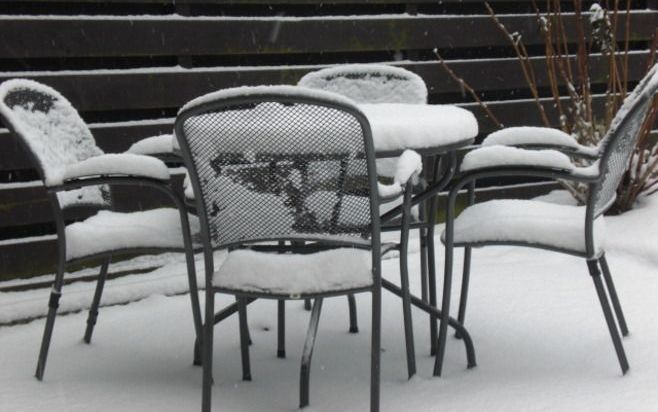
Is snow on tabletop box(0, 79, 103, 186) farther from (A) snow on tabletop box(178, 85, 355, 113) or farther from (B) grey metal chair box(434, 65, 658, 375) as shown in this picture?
(B) grey metal chair box(434, 65, 658, 375)

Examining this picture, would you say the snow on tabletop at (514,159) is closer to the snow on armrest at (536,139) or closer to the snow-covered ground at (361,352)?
the snow on armrest at (536,139)

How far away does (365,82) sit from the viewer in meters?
3.43

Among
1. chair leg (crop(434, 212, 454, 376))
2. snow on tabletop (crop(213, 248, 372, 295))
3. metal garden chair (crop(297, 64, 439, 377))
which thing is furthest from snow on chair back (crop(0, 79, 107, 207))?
chair leg (crop(434, 212, 454, 376))

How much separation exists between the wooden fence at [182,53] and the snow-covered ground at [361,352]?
1.84 ft

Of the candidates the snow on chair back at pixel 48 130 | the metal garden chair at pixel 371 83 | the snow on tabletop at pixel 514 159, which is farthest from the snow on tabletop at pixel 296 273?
the metal garden chair at pixel 371 83

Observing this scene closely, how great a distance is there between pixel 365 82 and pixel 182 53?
3.31ft

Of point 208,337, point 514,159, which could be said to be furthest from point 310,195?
point 514,159

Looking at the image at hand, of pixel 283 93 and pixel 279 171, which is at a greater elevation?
pixel 283 93

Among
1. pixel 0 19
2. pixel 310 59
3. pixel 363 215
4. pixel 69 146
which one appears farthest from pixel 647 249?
pixel 0 19

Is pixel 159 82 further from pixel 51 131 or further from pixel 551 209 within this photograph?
pixel 551 209

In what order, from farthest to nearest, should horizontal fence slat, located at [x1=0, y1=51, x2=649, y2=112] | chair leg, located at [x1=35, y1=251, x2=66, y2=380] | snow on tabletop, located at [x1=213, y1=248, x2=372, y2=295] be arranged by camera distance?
horizontal fence slat, located at [x1=0, y1=51, x2=649, y2=112] → chair leg, located at [x1=35, y1=251, x2=66, y2=380] → snow on tabletop, located at [x1=213, y1=248, x2=372, y2=295]

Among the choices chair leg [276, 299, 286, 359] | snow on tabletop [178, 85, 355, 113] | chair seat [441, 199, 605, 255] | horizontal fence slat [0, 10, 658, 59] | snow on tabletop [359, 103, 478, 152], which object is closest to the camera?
snow on tabletop [178, 85, 355, 113]

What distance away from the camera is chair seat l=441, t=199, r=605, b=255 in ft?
8.17

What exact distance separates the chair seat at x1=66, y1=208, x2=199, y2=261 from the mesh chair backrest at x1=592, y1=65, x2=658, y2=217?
1.20m
